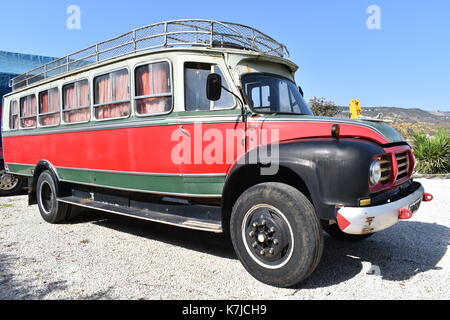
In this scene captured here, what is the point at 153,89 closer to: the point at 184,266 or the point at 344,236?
the point at 184,266

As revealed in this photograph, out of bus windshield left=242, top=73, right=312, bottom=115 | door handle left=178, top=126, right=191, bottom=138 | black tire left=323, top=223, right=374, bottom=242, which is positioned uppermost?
bus windshield left=242, top=73, right=312, bottom=115

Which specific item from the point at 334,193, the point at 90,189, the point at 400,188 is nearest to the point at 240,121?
the point at 334,193

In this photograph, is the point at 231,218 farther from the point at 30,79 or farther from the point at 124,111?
the point at 30,79

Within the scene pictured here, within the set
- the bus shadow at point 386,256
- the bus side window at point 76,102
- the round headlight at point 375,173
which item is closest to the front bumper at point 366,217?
the round headlight at point 375,173

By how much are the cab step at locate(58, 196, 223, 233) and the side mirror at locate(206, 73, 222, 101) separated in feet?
4.28

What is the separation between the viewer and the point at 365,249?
184 inches

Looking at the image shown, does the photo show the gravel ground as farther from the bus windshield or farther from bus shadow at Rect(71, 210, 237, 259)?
the bus windshield

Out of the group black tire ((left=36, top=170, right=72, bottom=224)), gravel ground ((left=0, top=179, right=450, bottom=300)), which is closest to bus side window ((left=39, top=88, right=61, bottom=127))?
black tire ((left=36, top=170, right=72, bottom=224))

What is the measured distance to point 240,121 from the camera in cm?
394

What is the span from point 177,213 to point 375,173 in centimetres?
250

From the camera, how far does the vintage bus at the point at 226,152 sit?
3.24 meters

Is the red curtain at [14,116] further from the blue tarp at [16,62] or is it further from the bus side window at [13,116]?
the blue tarp at [16,62]

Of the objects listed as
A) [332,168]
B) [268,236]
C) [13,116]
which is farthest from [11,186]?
[332,168]

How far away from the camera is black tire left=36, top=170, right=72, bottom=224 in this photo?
21.3ft
